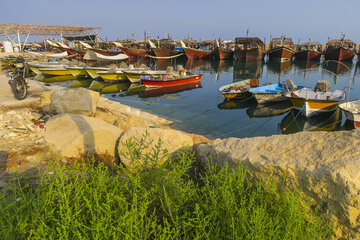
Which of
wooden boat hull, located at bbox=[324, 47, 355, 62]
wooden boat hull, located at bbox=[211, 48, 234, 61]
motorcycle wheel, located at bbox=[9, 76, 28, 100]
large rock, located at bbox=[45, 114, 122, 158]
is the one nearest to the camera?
large rock, located at bbox=[45, 114, 122, 158]

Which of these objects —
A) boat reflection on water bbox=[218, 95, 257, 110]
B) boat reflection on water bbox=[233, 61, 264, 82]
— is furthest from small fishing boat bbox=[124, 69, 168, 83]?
boat reflection on water bbox=[233, 61, 264, 82]

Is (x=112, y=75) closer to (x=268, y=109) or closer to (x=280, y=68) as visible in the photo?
(x=268, y=109)

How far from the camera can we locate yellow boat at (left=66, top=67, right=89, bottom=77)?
2156cm

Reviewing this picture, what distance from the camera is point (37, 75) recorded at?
25.4 m

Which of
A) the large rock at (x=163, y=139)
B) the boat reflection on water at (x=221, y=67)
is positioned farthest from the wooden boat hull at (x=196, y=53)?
the large rock at (x=163, y=139)

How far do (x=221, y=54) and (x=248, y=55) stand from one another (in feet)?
16.8

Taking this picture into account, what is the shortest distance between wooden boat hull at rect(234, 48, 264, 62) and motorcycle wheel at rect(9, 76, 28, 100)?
124 feet

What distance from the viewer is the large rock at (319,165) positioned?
2668mm

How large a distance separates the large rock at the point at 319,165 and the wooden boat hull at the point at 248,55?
132 feet

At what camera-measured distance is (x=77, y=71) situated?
72.0 feet

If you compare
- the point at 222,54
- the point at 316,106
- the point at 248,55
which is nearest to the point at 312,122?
the point at 316,106

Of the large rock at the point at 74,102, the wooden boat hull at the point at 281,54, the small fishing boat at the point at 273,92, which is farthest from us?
the wooden boat hull at the point at 281,54

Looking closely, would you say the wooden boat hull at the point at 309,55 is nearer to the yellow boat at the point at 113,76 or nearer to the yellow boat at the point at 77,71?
the yellow boat at the point at 113,76

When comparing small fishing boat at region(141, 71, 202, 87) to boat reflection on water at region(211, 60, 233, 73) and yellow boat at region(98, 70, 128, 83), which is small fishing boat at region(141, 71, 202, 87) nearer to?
yellow boat at region(98, 70, 128, 83)
